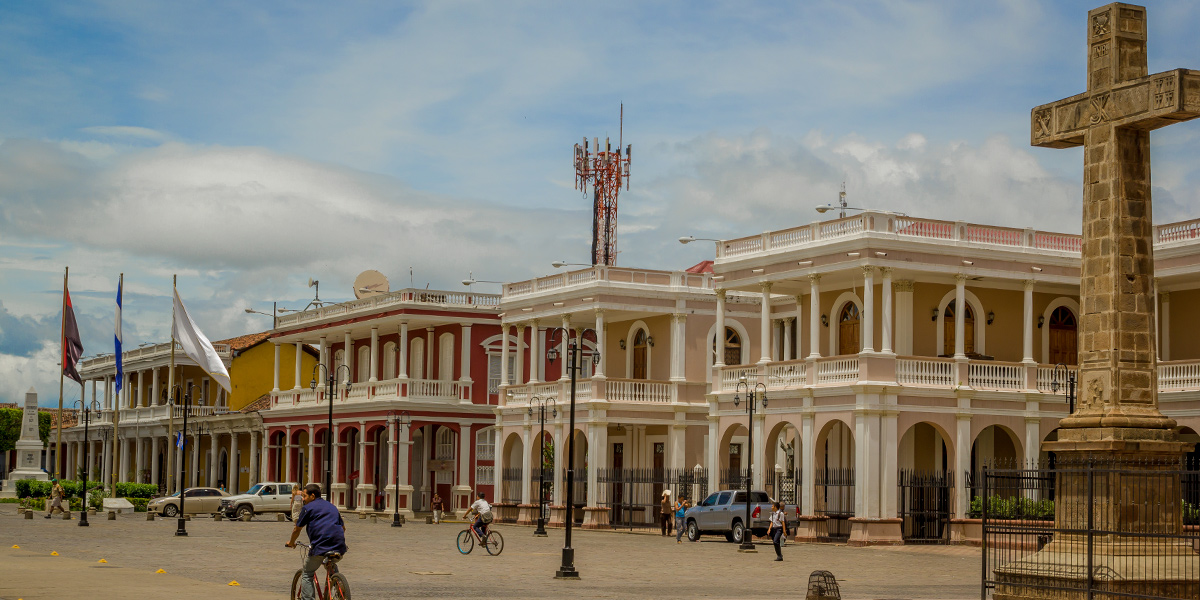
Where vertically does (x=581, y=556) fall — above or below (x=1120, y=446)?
below

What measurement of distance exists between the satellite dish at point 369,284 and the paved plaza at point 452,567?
81.6ft

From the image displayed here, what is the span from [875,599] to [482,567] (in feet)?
29.2

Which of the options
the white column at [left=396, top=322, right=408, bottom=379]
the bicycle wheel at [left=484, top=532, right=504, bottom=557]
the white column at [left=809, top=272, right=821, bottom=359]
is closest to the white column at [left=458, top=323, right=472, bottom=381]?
the white column at [left=396, top=322, right=408, bottom=379]

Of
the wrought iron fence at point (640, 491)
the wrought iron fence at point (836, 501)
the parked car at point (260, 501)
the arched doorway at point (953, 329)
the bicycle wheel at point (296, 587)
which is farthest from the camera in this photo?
the parked car at point (260, 501)

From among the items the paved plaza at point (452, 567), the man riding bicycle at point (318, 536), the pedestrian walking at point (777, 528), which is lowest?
the paved plaza at point (452, 567)

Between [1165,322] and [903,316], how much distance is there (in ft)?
24.8

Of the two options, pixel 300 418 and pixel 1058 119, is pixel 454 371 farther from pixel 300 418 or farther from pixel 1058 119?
pixel 1058 119

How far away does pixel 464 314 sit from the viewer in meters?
60.7

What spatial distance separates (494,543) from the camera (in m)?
32.8

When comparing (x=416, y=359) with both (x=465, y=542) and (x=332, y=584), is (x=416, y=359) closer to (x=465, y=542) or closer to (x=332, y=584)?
(x=465, y=542)

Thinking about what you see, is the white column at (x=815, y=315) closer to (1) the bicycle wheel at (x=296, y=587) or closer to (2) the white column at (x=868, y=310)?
(2) the white column at (x=868, y=310)

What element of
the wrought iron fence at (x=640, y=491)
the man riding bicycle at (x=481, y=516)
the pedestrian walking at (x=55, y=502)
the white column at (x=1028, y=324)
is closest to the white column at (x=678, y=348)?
the wrought iron fence at (x=640, y=491)

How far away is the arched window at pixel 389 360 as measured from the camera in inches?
2566

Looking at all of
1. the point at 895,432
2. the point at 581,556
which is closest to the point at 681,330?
the point at 895,432
